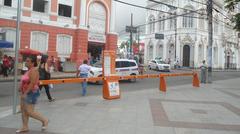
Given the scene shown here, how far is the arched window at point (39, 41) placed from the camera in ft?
90.5

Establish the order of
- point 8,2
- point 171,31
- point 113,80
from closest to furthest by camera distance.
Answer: point 113,80 < point 8,2 < point 171,31

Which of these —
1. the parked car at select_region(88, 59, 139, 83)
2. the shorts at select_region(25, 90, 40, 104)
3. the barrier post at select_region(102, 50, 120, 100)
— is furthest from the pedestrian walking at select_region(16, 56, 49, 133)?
the parked car at select_region(88, 59, 139, 83)

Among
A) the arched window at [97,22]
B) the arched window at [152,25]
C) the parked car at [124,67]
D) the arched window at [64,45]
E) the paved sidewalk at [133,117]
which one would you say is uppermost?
the arched window at [152,25]

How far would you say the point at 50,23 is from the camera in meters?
28.6

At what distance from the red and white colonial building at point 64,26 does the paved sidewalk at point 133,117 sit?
52.4ft

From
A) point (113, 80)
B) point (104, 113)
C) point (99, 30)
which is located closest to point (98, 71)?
point (113, 80)

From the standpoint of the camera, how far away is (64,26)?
97.3 ft

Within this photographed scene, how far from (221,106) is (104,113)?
5.14 meters

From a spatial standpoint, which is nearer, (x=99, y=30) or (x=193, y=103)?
(x=193, y=103)

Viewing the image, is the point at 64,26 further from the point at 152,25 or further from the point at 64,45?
the point at 152,25

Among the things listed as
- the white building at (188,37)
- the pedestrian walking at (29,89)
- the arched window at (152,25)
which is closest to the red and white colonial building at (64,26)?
the white building at (188,37)

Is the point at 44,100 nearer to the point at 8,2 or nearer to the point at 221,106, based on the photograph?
the point at 221,106

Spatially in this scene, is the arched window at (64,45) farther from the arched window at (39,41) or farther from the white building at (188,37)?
the white building at (188,37)

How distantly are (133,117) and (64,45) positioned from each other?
2233cm
